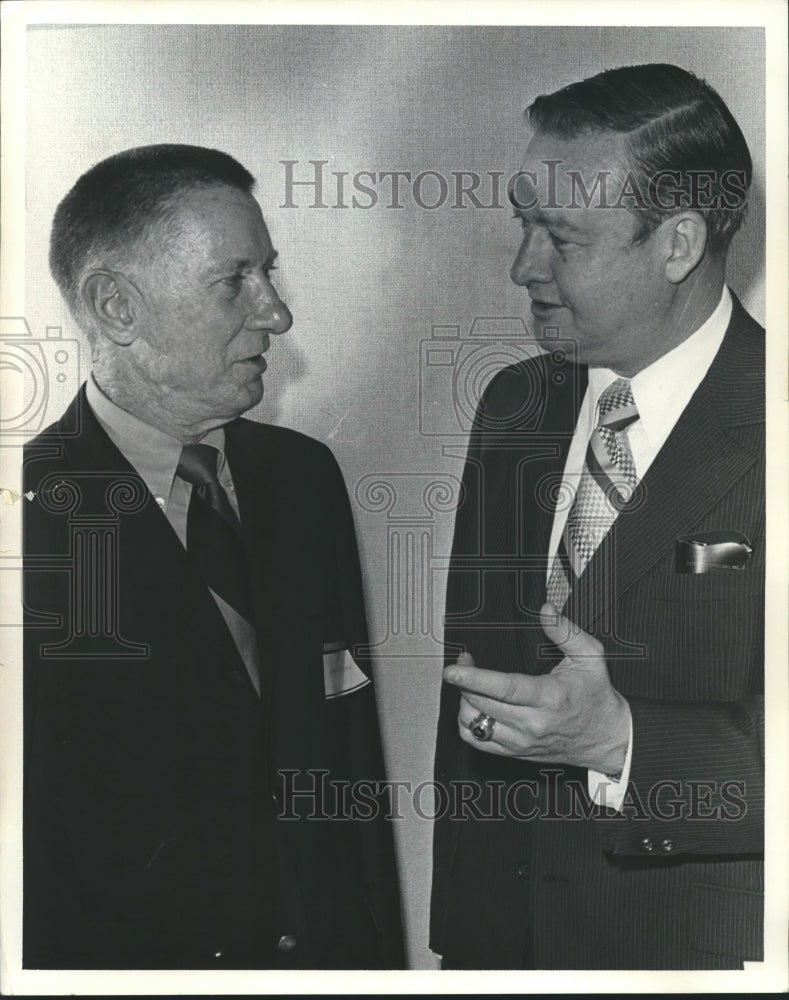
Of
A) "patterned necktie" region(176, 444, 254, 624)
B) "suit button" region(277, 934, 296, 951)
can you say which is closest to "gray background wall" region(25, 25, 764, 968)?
"patterned necktie" region(176, 444, 254, 624)

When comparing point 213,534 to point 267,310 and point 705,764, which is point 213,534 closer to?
point 267,310

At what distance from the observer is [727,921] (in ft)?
5.68

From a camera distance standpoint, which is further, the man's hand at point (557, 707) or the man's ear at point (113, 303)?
the man's ear at point (113, 303)

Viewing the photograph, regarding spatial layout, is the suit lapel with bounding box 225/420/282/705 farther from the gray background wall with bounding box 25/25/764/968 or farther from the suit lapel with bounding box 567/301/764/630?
the suit lapel with bounding box 567/301/764/630

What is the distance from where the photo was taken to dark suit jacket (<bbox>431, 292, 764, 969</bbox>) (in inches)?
66.1

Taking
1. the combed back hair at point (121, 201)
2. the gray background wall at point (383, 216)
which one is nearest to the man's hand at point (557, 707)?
the gray background wall at point (383, 216)

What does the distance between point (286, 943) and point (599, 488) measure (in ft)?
2.65

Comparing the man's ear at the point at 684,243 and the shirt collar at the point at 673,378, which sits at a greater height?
the man's ear at the point at 684,243

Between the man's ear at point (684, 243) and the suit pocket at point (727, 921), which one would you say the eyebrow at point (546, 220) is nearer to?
the man's ear at point (684, 243)

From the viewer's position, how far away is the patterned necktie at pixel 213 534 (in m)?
1.71

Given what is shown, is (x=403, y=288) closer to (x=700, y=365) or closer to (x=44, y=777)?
(x=700, y=365)

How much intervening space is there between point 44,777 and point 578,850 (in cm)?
79

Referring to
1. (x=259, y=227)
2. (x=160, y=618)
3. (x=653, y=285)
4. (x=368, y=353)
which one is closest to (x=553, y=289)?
(x=653, y=285)

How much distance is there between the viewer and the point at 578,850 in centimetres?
169
